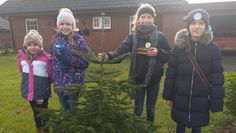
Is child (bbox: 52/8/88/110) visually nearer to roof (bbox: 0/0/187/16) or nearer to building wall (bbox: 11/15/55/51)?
roof (bbox: 0/0/187/16)

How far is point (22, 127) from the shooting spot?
17.4 feet

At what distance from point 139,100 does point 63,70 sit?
1.24 meters

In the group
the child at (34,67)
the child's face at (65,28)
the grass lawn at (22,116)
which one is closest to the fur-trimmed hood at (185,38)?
the grass lawn at (22,116)

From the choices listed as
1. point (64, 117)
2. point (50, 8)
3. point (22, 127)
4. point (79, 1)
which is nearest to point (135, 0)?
point (79, 1)

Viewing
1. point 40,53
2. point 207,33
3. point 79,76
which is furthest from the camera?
point 40,53

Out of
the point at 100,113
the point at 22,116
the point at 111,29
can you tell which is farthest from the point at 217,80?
the point at 111,29

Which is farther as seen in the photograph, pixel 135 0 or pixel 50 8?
pixel 50 8

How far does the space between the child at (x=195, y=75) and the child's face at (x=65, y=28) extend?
140 cm

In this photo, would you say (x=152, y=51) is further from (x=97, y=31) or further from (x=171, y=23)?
(x=97, y=31)

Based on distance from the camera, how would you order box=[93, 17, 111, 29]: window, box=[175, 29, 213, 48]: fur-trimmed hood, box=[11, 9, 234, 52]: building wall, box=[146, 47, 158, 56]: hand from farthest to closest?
1. box=[93, 17, 111, 29]: window
2. box=[11, 9, 234, 52]: building wall
3. box=[146, 47, 158, 56]: hand
4. box=[175, 29, 213, 48]: fur-trimmed hood

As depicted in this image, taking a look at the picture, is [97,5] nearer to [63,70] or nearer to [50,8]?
[50,8]

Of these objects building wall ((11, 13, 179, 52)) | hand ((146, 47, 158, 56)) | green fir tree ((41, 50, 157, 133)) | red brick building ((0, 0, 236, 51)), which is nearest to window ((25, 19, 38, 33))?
red brick building ((0, 0, 236, 51))

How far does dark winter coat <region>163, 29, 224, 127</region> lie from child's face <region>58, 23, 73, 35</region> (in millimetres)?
1395

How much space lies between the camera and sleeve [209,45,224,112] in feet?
11.0
